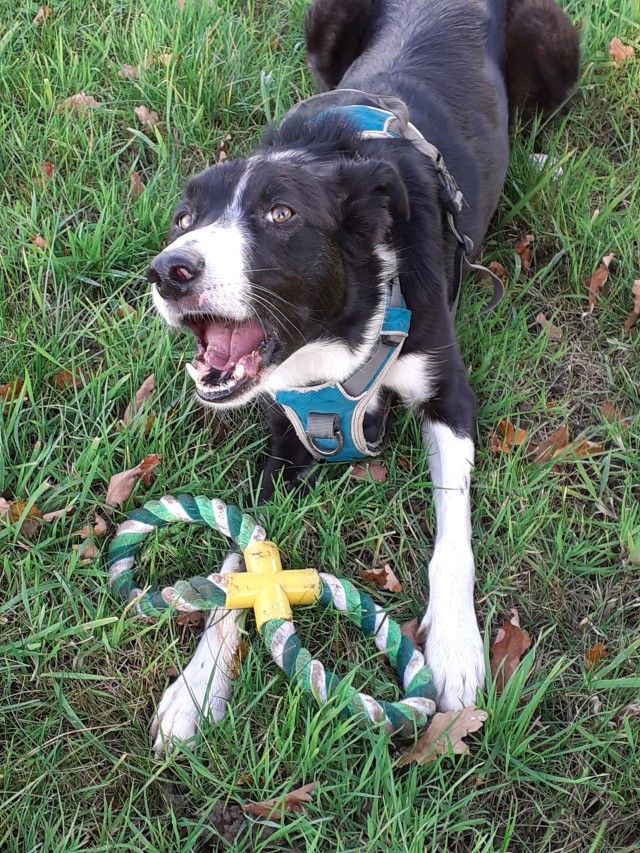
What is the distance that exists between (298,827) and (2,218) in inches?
102

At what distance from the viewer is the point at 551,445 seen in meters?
2.79

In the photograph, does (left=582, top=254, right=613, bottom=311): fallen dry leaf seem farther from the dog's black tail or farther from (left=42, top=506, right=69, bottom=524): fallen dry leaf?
(left=42, top=506, right=69, bottom=524): fallen dry leaf

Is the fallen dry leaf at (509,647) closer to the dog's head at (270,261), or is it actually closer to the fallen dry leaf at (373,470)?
the fallen dry leaf at (373,470)

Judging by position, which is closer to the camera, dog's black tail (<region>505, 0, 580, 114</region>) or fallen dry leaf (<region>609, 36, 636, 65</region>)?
dog's black tail (<region>505, 0, 580, 114</region>)

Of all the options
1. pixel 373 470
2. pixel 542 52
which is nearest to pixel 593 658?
pixel 373 470

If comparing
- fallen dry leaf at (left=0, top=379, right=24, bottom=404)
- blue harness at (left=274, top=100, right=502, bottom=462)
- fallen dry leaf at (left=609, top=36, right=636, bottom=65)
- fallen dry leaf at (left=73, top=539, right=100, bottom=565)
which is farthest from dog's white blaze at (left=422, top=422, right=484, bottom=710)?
fallen dry leaf at (left=609, top=36, right=636, bottom=65)

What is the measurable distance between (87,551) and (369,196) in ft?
4.58

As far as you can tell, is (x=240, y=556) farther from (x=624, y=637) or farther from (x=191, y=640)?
(x=624, y=637)

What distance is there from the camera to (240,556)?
2457 mm

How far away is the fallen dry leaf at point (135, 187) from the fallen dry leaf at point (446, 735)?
7.99 feet

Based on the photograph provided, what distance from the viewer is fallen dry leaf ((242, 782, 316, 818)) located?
1922mm

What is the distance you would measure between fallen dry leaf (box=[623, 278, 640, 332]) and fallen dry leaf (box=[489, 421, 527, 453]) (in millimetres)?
722

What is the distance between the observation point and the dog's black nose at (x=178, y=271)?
196 cm

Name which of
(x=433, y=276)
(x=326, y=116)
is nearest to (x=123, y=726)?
(x=433, y=276)
